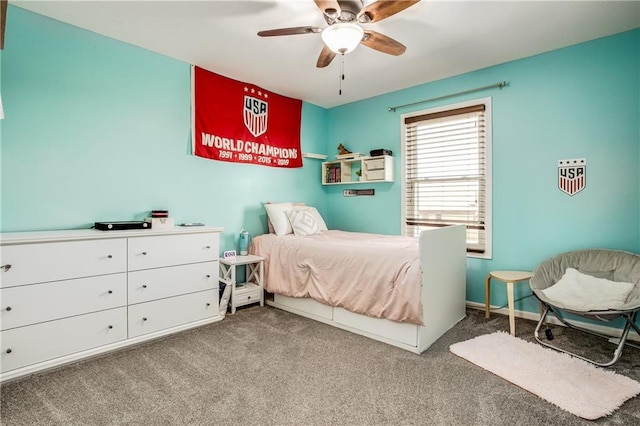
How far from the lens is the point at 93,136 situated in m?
2.64

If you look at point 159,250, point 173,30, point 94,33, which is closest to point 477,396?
point 159,250

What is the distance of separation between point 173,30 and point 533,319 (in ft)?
13.1

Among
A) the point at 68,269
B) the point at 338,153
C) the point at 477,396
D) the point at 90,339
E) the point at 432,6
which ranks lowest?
the point at 477,396

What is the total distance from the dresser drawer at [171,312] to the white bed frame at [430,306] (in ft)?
2.75

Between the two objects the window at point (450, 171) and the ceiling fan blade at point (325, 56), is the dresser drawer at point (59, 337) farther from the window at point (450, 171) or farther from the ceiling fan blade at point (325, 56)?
the window at point (450, 171)

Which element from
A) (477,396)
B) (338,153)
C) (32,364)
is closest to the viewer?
(477,396)

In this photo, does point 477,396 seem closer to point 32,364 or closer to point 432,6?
point 432,6

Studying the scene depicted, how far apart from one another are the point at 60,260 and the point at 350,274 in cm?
203

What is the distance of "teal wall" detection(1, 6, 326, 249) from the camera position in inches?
91.3

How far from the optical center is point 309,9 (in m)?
2.29

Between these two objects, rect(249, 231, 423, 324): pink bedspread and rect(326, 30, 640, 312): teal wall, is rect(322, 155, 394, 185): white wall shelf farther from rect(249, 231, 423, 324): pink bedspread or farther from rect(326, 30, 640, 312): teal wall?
rect(249, 231, 423, 324): pink bedspread

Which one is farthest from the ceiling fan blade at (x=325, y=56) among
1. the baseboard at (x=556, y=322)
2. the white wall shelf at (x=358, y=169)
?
the baseboard at (x=556, y=322)

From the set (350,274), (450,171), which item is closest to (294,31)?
(350,274)

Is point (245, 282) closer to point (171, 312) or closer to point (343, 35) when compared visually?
point (171, 312)
